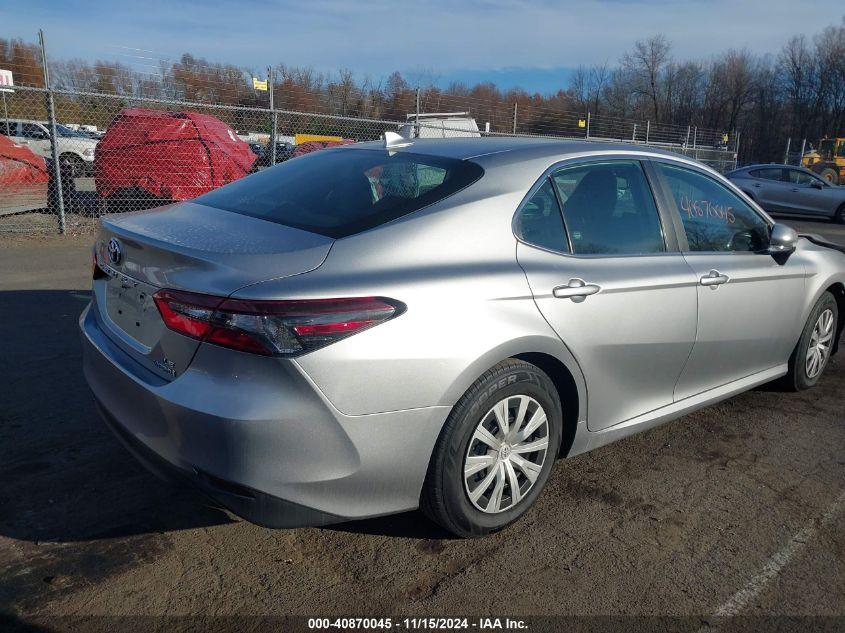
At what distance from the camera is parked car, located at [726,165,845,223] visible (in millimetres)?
18109

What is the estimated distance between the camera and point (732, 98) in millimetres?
68875

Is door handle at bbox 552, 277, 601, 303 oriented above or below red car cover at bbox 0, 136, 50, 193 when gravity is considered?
above

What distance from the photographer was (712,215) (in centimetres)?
404

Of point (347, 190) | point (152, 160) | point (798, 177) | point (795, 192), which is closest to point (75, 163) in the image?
point (152, 160)

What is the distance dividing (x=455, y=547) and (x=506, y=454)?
441mm

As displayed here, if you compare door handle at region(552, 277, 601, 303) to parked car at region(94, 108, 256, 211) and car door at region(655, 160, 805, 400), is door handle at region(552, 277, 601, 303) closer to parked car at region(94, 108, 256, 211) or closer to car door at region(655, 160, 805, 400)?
car door at region(655, 160, 805, 400)

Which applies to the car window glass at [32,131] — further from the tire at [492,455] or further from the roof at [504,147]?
the tire at [492,455]

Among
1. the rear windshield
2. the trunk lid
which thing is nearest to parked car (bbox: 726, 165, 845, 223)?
the rear windshield

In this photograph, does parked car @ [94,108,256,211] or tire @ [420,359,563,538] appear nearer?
tire @ [420,359,563,538]

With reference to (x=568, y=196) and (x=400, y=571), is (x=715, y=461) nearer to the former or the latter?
(x=568, y=196)

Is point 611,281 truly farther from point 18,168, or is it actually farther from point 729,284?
point 18,168

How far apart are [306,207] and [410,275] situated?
0.71 m

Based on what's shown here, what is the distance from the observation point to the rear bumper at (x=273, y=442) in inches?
90.5

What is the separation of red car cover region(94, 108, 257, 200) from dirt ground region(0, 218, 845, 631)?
827 cm
